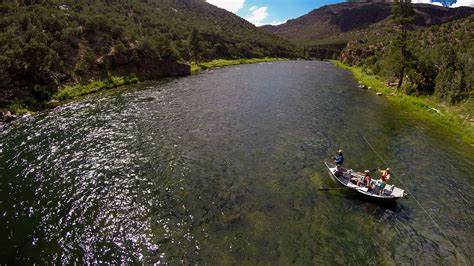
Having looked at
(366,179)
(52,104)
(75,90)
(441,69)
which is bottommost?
(366,179)

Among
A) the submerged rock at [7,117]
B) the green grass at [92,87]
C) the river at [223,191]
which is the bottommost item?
the river at [223,191]

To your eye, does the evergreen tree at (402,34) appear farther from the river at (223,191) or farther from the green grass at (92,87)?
the green grass at (92,87)

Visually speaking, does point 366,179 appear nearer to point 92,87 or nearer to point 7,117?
point 7,117

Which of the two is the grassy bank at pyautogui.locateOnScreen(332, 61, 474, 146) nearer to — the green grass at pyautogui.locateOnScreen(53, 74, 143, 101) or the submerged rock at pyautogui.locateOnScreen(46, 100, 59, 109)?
the green grass at pyautogui.locateOnScreen(53, 74, 143, 101)

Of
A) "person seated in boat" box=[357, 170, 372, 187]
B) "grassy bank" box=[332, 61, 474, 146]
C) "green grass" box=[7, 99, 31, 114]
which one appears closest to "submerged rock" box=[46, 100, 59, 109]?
"green grass" box=[7, 99, 31, 114]

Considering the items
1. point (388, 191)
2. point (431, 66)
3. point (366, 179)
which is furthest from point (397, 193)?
point (431, 66)

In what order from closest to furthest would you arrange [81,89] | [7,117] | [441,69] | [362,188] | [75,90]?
[362,188] → [7,117] → [441,69] → [75,90] → [81,89]

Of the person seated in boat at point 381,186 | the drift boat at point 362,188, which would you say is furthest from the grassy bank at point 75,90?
the person seated in boat at point 381,186
